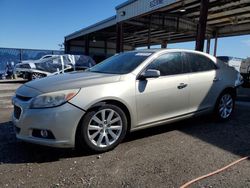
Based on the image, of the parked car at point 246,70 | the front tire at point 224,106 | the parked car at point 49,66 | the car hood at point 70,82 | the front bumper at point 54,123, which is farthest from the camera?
the parked car at point 49,66

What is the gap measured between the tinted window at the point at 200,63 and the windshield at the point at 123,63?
3.27ft

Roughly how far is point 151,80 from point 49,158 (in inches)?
78.3

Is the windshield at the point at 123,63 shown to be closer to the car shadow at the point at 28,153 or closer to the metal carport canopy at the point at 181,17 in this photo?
the car shadow at the point at 28,153

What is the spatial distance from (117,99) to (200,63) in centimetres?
225

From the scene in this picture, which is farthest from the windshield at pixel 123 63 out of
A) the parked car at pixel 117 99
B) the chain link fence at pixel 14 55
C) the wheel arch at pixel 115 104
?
the chain link fence at pixel 14 55

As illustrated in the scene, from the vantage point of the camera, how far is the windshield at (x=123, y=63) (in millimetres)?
5004

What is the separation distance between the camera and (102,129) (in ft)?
14.2

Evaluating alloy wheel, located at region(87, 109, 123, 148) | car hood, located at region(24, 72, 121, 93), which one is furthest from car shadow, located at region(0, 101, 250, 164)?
car hood, located at region(24, 72, 121, 93)

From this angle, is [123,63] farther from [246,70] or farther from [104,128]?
[246,70]

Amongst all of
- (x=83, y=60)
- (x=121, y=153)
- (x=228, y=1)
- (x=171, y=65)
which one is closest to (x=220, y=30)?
(x=228, y=1)

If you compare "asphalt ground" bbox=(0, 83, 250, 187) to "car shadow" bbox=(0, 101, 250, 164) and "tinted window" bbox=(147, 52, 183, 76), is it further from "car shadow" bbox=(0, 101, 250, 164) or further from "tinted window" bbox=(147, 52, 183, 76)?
"tinted window" bbox=(147, 52, 183, 76)

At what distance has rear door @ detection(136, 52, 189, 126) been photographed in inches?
186

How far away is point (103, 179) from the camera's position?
3.49 metres

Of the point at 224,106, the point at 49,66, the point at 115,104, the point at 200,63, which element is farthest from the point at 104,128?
the point at 49,66
